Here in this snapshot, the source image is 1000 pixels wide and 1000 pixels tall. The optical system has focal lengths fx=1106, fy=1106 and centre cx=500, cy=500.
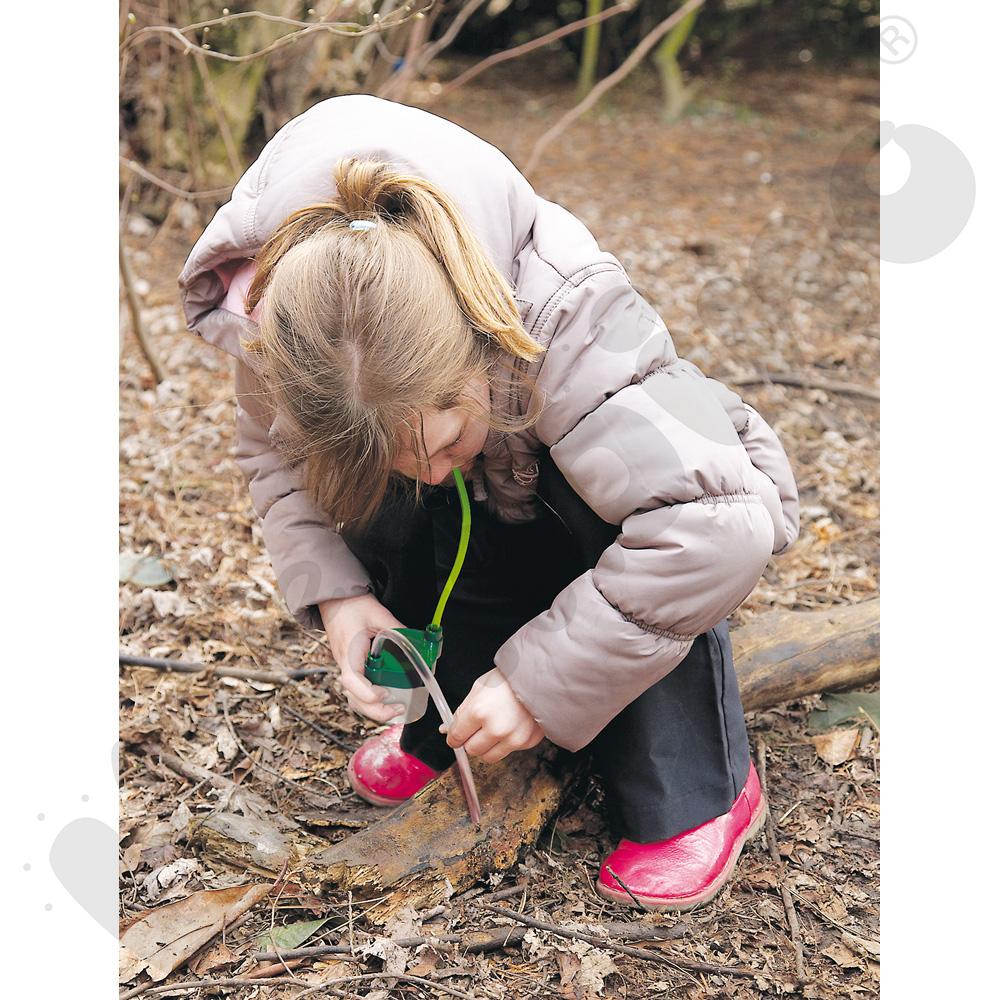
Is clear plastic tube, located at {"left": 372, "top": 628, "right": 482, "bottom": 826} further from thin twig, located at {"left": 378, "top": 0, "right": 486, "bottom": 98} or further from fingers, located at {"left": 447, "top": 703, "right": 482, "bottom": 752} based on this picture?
thin twig, located at {"left": 378, "top": 0, "right": 486, "bottom": 98}

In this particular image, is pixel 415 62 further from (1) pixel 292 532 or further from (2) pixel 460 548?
(2) pixel 460 548

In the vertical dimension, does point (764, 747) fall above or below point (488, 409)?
below

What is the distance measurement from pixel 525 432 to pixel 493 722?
371 millimetres

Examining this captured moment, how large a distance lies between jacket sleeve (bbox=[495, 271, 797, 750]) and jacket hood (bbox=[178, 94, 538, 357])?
0.14 m

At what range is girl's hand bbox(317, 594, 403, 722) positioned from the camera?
1.56 meters

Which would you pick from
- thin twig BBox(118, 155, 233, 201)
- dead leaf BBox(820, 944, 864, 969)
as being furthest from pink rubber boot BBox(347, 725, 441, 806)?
thin twig BBox(118, 155, 233, 201)

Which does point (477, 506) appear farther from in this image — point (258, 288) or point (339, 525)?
point (258, 288)

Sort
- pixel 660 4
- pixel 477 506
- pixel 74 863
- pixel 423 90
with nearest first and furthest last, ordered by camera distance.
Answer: pixel 74 863 < pixel 477 506 < pixel 423 90 < pixel 660 4

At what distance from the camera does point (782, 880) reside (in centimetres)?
158

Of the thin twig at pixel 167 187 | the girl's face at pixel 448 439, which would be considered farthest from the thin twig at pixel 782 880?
the thin twig at pixel 167 187

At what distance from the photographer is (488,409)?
4.36 feet

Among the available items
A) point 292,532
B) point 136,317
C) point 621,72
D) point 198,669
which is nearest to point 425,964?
point 292,532

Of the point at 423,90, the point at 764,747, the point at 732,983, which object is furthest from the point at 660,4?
the point at 732,983

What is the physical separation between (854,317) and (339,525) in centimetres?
233
